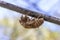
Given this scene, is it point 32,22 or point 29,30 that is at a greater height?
point 32,22

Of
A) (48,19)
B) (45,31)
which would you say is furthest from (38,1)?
(48,19)

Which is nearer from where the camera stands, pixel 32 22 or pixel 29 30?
pixel 32 22

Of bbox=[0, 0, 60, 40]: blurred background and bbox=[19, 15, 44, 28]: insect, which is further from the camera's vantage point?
bbox=[0, 0, 60, 40]: blurred background

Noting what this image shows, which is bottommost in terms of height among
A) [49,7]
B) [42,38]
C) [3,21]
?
[42,38]

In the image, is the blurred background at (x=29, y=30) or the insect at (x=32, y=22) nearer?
the insect at (x=32, y=22)

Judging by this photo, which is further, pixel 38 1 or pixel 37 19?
pixel 38 1

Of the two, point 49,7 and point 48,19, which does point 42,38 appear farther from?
point 48,19

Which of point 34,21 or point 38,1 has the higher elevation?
point 38,1
